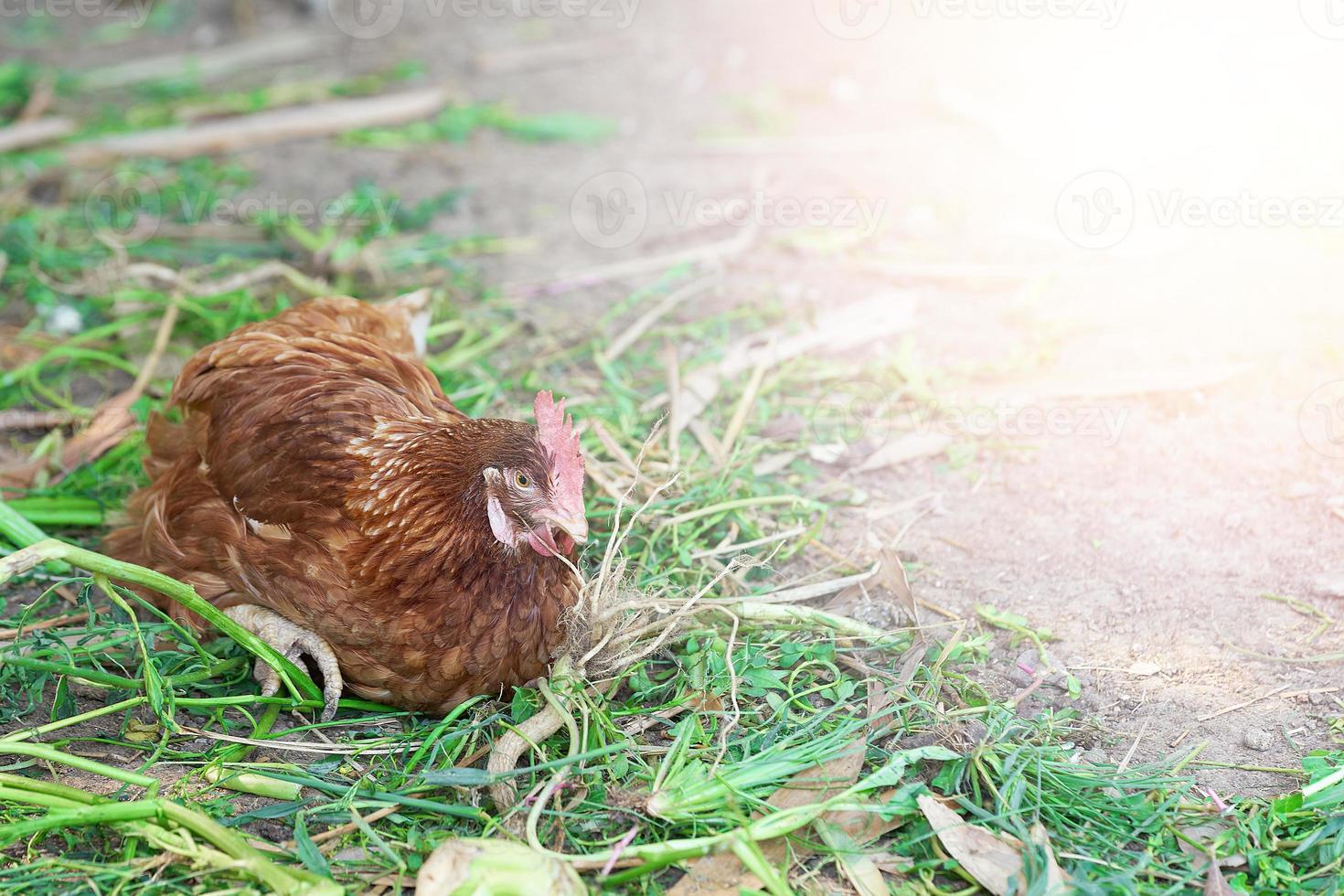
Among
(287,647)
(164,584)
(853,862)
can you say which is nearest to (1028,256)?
(853,862)

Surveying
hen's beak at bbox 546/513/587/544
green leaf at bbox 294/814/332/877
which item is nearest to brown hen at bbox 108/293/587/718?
hen's beak at bbox 546/513/587/544

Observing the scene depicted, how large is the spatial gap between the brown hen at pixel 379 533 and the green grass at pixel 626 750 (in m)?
0.13

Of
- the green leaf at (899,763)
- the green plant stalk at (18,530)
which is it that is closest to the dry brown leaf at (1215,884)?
the green leaf at (899,763)

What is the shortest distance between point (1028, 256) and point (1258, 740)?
2730 millimetres

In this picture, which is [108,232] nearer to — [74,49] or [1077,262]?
[74,49]

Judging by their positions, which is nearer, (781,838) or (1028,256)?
(781,838)

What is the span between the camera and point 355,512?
2.77 metres

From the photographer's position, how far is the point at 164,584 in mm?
2539

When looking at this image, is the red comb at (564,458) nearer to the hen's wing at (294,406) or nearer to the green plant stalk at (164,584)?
the hen's wing at (294,406)

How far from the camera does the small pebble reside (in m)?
2.66

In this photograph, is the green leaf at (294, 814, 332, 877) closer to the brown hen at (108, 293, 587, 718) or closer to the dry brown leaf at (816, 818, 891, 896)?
the brown hen at (108, 293, 587, 718)

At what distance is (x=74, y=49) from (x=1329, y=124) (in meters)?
7.50

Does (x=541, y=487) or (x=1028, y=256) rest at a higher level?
(x=1028, y=256)

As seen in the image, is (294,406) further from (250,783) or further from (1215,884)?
(1215,884)
